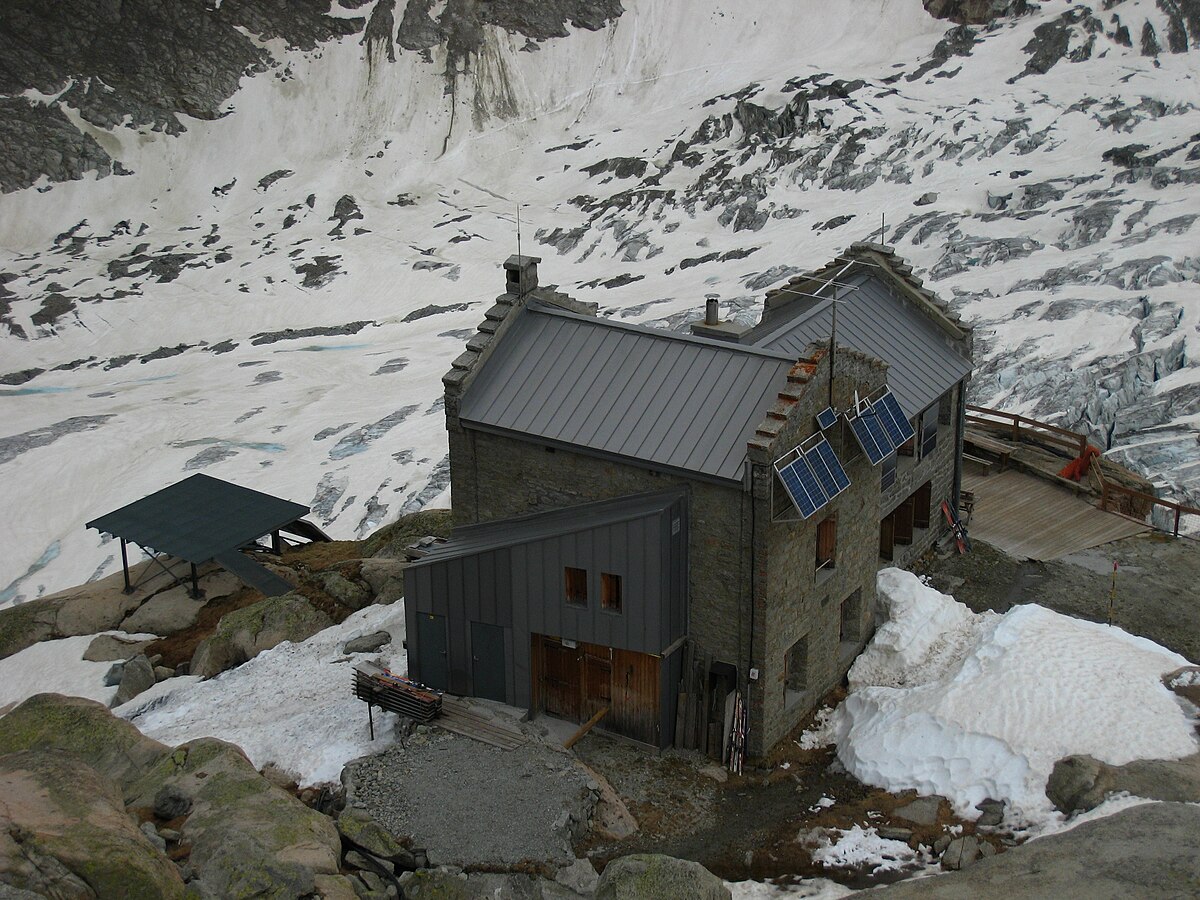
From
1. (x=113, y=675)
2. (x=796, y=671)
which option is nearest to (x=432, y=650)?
(x=796, y=671)

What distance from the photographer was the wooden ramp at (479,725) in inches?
942

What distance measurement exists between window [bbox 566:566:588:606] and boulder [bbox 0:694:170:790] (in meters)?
7.98

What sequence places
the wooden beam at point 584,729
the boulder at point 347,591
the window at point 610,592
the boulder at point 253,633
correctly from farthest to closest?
the boulder at point 347,591 → the boulder at point 253,633 → the wooden beam at point 584,729 → the window at point 610,592

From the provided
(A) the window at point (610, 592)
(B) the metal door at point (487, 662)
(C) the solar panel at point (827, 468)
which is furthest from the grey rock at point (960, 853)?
(B) the metal door at point (487, 662)

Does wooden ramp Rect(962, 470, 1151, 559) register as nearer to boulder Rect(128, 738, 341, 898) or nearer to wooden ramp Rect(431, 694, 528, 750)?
wooden ramp Rect(431, 694, 528, 750)

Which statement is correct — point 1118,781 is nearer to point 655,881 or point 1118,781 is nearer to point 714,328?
point 655,881

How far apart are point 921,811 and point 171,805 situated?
13010 millimetres

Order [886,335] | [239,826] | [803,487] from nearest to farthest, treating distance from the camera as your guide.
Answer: [239,826] → [803,487] → [886,335]

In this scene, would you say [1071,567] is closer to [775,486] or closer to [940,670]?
[940,670]

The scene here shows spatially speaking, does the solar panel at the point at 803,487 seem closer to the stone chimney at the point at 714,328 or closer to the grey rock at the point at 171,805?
the stone chimney at the point at 714,328

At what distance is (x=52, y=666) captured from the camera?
112ft

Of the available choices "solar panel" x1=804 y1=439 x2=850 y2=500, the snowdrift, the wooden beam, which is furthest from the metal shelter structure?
the snowdrift

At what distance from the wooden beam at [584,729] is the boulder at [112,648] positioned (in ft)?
51.7

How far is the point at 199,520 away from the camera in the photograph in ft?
125
